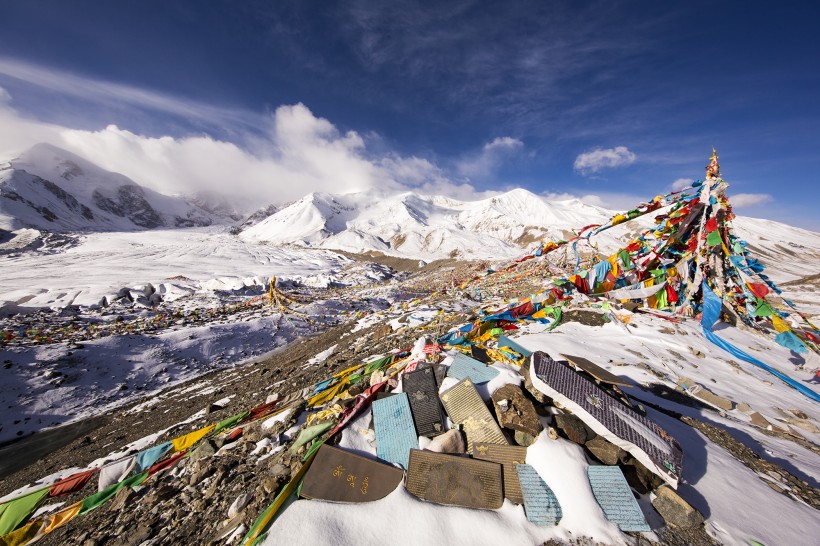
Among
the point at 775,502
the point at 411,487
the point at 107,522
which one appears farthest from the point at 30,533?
the point at 775,502

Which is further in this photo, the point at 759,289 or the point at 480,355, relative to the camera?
the point at 759,289

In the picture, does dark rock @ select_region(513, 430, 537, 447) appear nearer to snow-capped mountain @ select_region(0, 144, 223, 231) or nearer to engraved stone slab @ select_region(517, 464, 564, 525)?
engraved stone slab @ select_region(517, 464, 564, 525)

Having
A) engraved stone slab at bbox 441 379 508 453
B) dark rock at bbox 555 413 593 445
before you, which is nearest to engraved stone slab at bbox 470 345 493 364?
engraved stone slab at bbox 441 379 508 453

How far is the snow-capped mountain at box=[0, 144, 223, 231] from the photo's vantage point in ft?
310

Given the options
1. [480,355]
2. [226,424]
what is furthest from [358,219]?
[480,355]

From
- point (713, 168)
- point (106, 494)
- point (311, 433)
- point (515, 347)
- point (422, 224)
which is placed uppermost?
Result: point (422, 224)

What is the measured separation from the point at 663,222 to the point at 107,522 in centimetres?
1443

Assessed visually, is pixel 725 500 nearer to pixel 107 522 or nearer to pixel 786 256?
pixel 107 522

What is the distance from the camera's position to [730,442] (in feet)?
12.8

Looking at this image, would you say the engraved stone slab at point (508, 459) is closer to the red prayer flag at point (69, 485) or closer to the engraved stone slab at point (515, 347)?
the engraved stone slab at point (515, 347)

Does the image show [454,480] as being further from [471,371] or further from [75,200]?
[75,200]

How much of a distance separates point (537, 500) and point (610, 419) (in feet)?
3.87

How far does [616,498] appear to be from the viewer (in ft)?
9.16

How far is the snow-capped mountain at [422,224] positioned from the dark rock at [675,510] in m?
64.2
